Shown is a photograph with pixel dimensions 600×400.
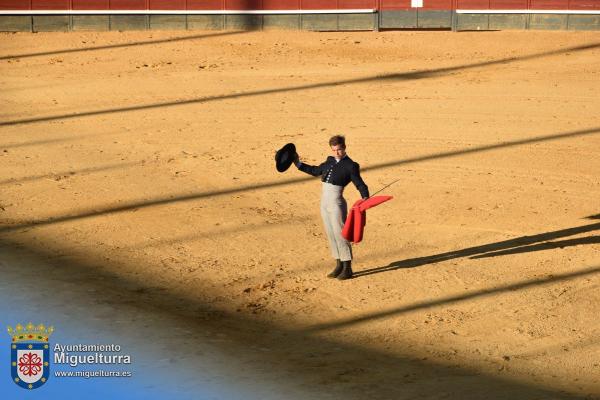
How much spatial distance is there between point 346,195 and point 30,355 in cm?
648

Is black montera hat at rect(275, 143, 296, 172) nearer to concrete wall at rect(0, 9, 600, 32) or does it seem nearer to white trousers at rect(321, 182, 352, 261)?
white trousers at rect(321, 182, 352, 261)

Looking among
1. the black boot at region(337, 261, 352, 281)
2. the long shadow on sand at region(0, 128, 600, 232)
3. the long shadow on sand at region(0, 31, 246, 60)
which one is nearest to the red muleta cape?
the black boot at region(337, 261, 352, 281)

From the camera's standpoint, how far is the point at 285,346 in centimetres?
955

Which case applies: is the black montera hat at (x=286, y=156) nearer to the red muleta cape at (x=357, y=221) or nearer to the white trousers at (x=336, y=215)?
the white trousers at (x=336, y=215)

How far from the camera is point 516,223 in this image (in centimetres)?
1352

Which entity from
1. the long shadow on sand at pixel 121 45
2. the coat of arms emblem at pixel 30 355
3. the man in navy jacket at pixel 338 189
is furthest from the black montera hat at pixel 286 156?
the long shadow on sand at pixel 121 45

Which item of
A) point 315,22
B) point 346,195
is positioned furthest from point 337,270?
point 315,22

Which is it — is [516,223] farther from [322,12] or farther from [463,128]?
[322,12]

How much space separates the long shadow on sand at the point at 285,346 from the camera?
855cm

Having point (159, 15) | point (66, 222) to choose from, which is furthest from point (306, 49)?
point (66, 222)

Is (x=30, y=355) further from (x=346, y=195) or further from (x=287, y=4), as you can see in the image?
(x=287, y=4)

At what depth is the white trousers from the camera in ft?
36.8

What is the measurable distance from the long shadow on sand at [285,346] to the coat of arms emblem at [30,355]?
1.96 ft

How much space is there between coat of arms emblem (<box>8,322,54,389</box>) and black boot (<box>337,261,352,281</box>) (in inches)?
122
